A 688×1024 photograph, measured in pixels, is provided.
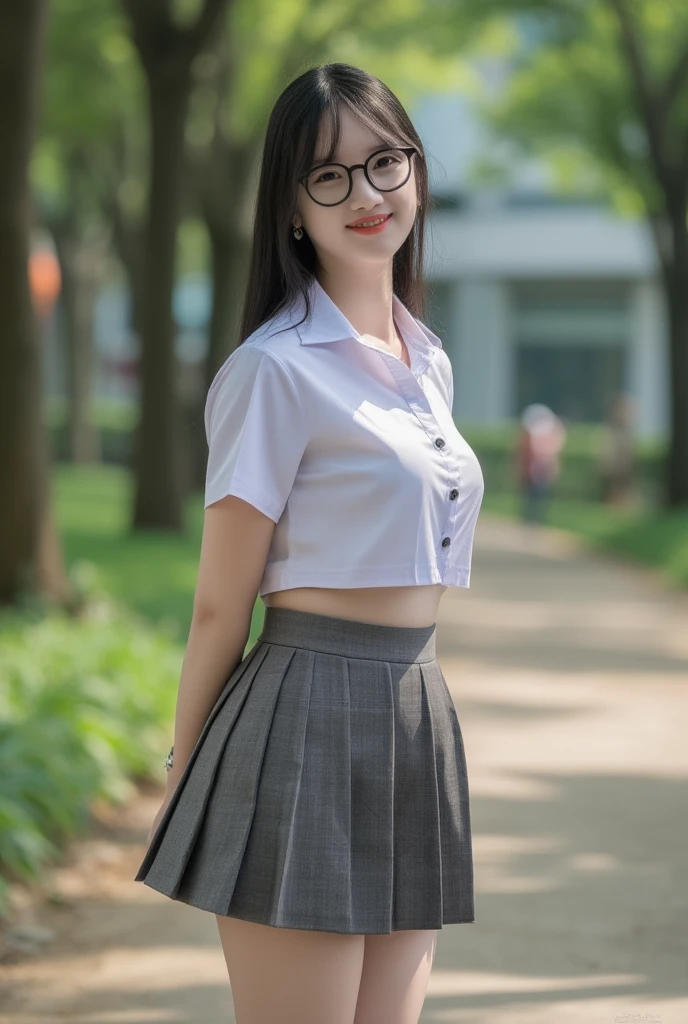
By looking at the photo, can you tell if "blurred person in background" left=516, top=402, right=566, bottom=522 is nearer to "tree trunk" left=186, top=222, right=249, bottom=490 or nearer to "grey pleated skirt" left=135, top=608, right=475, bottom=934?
"tree trunk" left=186, top=222, right=249, bottom=490

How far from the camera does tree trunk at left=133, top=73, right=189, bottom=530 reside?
13492 mm

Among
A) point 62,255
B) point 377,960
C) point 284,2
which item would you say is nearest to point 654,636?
point 377,960

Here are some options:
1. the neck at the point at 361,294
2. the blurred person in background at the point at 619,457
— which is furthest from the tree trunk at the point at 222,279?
the neck at the point at 361,294

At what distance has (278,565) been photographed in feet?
8.11

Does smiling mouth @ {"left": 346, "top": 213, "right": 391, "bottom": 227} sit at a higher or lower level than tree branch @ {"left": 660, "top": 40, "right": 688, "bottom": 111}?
lower

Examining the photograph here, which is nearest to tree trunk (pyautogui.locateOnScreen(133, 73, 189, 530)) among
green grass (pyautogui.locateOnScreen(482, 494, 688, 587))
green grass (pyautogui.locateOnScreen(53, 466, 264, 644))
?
green grass (pyautogui.locateOnScreen(53, 466, 264, 644))

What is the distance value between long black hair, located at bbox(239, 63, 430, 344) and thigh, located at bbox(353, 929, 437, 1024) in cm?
102

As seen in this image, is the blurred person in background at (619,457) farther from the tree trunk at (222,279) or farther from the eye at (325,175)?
the eye at (325,175)

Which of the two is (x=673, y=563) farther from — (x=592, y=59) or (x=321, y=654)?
(x=321, y=654)

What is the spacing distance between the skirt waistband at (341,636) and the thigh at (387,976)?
18.0 inches

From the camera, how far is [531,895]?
5.28 m

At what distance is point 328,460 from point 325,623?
258mm

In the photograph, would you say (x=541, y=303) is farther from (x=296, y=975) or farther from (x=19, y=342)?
(x=296, y=975)

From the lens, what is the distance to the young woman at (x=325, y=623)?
2381 millimetres
